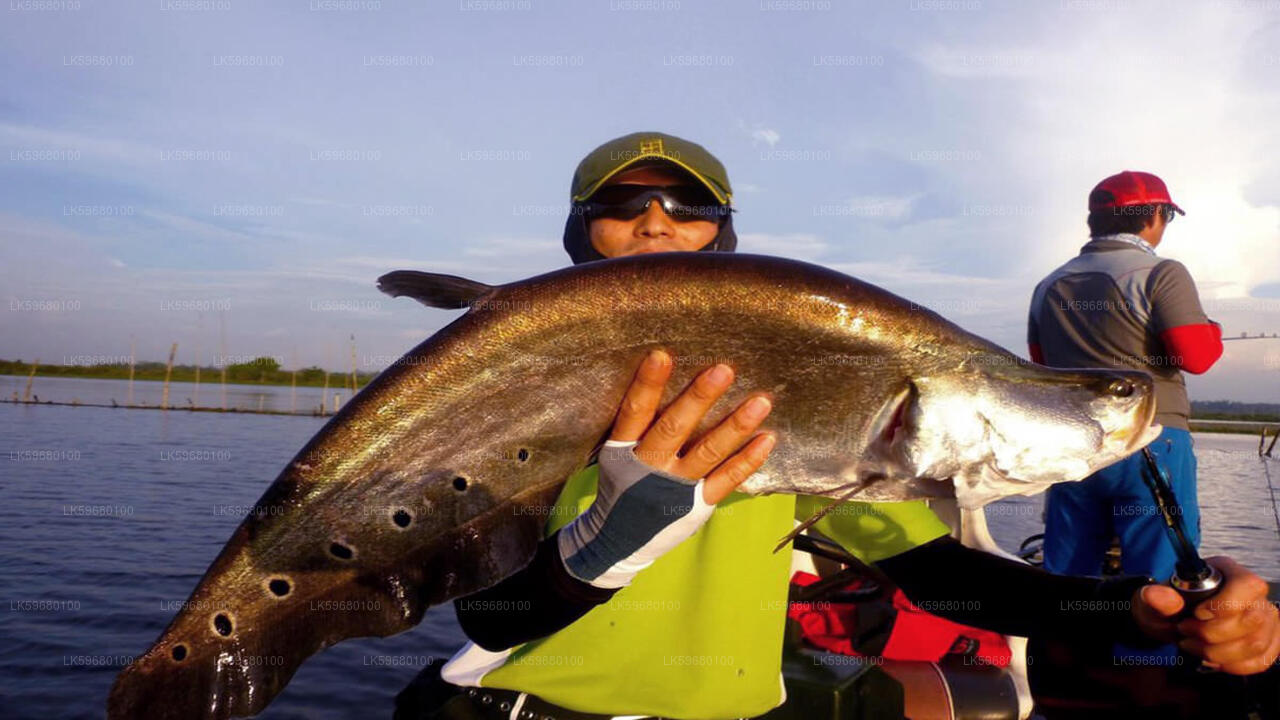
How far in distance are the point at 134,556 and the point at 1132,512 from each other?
14.4 m

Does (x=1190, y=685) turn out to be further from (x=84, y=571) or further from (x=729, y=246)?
(x=84, y=571)

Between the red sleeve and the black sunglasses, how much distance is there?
3375 mm

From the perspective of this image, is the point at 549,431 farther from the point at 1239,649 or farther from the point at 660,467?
the point at 1239,649

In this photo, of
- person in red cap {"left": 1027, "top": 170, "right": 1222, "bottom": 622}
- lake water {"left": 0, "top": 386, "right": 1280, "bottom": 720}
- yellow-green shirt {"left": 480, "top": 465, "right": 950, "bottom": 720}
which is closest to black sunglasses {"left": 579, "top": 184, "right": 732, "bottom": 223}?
yellow-green shirt {"left": 480, "top": 465, "right": 950, "bottom": 720}

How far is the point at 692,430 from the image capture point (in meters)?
2.17

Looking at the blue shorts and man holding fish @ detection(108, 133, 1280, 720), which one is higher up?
man holding fish @ detection(108, 133, 1280, 720)

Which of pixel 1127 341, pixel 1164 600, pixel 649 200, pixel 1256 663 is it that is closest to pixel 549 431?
pixel 649 200

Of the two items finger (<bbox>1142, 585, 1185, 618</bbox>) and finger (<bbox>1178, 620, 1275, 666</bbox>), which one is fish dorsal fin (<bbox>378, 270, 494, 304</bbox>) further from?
finger (<bbox>1178, 620, 1275, 666</bbox>)

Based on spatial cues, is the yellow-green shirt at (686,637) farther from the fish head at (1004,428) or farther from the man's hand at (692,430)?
the fish head at (1004,428)

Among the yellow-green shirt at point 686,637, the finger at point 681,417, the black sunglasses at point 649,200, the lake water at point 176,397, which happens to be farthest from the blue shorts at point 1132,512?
the lake water at point 176,397

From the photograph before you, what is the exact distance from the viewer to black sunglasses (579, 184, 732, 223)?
335cm

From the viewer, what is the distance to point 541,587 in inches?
94.2

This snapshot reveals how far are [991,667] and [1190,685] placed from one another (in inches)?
63.9

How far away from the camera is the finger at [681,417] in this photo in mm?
2053
